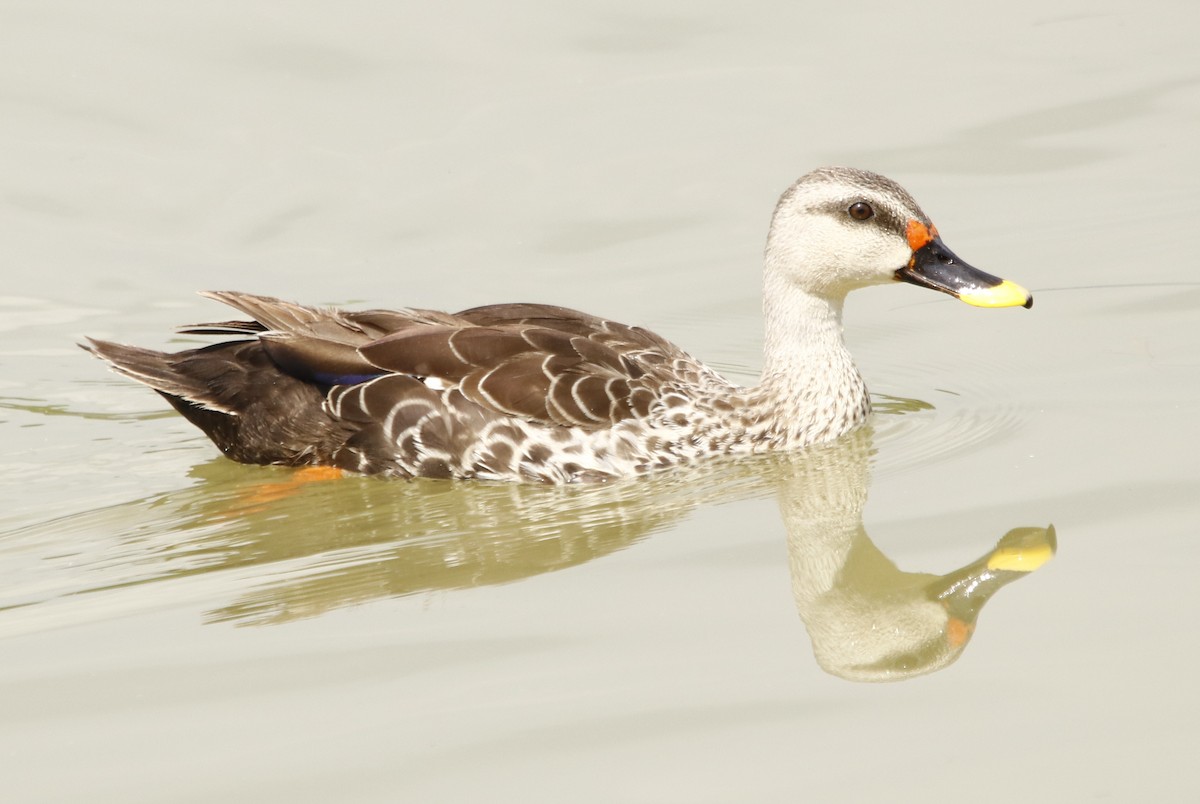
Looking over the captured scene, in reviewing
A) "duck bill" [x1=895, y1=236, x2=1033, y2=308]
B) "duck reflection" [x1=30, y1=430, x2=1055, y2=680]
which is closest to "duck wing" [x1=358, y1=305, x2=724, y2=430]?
"duck reflection" [x1=30, y1=430, x2=1055, y2=680]

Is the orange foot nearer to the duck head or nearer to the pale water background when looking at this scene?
the pale water background

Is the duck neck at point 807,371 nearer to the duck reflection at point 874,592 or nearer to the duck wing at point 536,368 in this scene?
the duck wing at point 536,368

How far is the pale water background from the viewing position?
19.4 feet

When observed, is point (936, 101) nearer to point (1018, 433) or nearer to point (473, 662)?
point (1018, 433)

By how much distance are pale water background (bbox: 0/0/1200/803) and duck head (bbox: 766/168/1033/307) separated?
842 mm

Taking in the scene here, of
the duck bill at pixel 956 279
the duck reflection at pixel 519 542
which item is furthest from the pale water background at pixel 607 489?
the duck bill at pixel 956 279

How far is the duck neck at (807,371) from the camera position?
9328 mm

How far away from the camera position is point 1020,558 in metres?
7.40

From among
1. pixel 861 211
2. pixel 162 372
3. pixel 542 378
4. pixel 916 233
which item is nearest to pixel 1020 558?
pixel 916 233

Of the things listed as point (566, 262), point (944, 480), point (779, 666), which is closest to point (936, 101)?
point (566, 262)

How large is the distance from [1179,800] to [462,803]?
7.23ft

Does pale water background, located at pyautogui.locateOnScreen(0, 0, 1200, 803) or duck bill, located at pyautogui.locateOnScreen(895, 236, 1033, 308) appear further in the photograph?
duck bill, located at pyautogui.locateOnScreen(895, 236, 1033, 308)

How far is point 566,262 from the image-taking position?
482 inches

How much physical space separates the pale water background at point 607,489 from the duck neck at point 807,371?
0.96 ft
